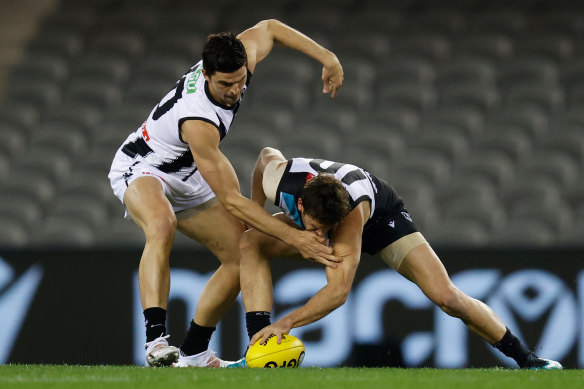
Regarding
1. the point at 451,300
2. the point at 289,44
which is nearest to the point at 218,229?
the point at 289,44

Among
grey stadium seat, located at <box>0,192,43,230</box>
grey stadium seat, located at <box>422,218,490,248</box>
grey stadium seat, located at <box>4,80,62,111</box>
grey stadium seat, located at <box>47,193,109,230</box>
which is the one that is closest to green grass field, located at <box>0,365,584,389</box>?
grey stadium seat, located at <box>422,218,490,248</box>

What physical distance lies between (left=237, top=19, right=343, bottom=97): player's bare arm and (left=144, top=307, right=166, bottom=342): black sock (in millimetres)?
1486

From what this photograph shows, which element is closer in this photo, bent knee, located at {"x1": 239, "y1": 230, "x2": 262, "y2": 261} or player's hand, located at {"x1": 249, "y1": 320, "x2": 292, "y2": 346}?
player's hand, located at {"x1": 249, "y1": 320, "x2": 292, "y2": 346}

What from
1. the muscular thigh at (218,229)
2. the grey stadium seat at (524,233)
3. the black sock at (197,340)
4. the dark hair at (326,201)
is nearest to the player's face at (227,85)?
the dark hair at (326,201)

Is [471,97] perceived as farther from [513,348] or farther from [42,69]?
[513,348]

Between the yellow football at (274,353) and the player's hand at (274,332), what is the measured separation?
0.02 m

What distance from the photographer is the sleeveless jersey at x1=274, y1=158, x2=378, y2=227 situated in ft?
14.0

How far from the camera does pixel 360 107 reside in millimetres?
9258

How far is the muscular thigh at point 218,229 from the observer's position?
4777mm

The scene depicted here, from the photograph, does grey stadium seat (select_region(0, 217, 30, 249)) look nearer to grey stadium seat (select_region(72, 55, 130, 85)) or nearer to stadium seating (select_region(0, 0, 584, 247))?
stadium seating (select_region(0, 0, 584, 247))

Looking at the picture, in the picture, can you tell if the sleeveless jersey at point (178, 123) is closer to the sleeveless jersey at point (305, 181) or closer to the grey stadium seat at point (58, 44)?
the sleeveless jersey at point (305, 181)

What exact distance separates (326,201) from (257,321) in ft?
2.61

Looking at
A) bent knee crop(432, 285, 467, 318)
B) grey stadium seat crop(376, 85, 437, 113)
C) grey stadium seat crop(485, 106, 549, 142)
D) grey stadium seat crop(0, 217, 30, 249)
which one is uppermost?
grey stadium seat crop(376, 85, 437, 113)

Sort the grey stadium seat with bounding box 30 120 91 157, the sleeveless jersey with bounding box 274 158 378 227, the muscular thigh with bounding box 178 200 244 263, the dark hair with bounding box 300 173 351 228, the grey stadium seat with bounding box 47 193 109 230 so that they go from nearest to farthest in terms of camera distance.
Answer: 1. the dark hair with bounding box 300 173 351 228
2. the sleeveless jersey with bounding box 274 158 378 227
3. the muscular thigh with bounding box 178 200 244 263
4. the grey stadium seat with bounding box 47 193 109 230
5. the grey stadium seat with bounding box 30 120 91 157
